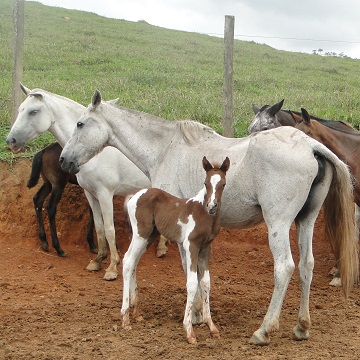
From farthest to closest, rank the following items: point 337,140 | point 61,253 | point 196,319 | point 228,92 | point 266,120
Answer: point 228,92 → point 61,253 → point 266,120 → point 337,140 → point 196,319

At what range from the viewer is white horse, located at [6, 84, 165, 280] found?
892cm

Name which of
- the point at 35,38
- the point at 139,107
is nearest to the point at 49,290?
the point at 139,107

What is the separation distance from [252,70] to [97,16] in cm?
1481

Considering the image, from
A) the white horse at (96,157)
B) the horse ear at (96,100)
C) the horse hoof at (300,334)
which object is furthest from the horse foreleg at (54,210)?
the horse hoof at (300,334)

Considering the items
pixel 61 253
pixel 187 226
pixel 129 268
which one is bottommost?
pixel 61 253

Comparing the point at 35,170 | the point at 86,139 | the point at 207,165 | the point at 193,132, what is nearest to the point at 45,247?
the point at 35,170

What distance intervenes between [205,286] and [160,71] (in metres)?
15.3

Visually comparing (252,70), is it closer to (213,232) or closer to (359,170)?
(359,170)

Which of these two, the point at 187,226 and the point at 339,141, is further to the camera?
the point at 339,141

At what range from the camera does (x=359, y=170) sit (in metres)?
8.34

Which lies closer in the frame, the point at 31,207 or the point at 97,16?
the point at 31,207

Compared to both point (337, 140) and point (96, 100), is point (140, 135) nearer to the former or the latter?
point (96, 100)

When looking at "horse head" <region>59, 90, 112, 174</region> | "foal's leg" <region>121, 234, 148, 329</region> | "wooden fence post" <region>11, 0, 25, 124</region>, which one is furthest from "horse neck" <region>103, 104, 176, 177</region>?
"wooden fence post" <region>11, 0, 25, 124</region>

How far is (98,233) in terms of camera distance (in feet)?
30.2
